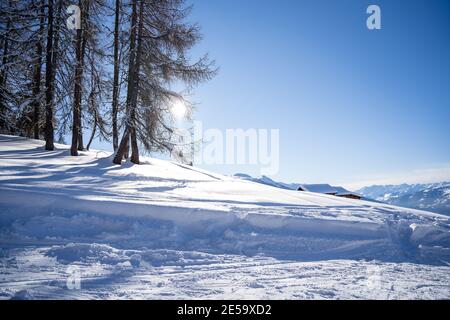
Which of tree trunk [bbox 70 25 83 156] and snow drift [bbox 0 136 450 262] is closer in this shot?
snow drift [bbox 0 136 450 262]

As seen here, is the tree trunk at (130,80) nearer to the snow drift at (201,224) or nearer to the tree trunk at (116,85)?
the tree trunk at (116,85)

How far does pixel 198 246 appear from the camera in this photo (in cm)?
492

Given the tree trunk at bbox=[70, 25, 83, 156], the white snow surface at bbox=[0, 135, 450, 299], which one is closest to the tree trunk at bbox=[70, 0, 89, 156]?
the tree trunk at bbox=[70, 25, 83, 156]

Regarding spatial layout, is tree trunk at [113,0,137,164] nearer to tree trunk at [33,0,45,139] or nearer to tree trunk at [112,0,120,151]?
tree trunk at [112,0,120,151]

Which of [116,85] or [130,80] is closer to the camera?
[130,80]

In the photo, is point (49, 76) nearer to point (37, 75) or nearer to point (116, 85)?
point (37, 75)

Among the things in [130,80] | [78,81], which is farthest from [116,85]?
[78,81]

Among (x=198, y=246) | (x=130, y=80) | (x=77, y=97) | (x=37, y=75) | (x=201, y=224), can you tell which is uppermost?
(x=37, y=75)

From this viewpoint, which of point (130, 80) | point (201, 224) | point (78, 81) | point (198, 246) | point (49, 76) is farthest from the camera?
point (49, 76)

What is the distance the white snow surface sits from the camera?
333 cm

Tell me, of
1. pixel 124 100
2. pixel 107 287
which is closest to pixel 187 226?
pixel 107 287

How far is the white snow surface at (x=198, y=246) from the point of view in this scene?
10.9 feet

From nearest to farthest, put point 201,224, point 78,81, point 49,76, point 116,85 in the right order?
point 201,224, point 78,81, point 49,76, point 116,85
